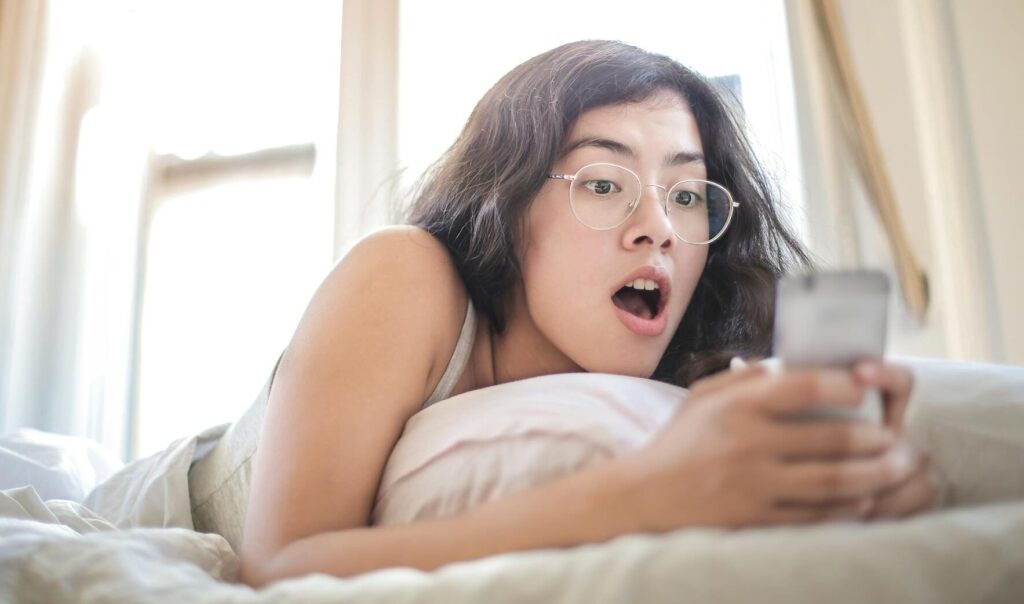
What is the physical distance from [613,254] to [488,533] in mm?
490

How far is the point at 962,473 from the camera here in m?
0.55

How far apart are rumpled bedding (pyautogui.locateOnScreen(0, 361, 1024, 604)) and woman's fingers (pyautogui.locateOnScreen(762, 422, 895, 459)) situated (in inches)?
1.5

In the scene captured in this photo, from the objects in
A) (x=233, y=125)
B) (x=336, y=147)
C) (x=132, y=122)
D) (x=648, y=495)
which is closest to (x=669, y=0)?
(x=336, y=147)

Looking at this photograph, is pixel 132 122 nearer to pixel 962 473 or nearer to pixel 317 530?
pixel 317 530

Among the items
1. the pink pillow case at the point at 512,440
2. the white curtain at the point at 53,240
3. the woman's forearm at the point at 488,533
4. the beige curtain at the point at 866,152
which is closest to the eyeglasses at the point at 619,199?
the pink pillow case at the point at 512,440

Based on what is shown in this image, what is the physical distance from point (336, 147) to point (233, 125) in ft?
1.26

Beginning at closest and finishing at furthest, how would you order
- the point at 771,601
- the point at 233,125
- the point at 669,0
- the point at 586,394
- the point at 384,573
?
the point at 771,601 → the point at 384,573 → the point at 586,394 → the point at 669,0 → the point at 233,125

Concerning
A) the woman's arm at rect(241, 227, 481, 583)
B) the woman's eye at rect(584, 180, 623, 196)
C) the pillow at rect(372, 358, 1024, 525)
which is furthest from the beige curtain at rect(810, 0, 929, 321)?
the woman's arm at rect(241, 227, 481, 583)

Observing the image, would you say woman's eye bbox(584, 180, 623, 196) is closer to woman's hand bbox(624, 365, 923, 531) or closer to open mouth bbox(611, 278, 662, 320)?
open mouth bbox(611, 278, 662, 320)

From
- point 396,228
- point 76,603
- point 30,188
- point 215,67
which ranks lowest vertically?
point 76,603

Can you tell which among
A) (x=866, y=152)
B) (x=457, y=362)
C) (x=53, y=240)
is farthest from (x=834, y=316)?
(x=53, y=240)

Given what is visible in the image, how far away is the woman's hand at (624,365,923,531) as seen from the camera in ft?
1.33

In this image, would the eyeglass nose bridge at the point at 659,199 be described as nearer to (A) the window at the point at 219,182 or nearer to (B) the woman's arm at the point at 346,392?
(B) the woman's arm at the point at 346,392

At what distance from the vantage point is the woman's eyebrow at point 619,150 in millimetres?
978
